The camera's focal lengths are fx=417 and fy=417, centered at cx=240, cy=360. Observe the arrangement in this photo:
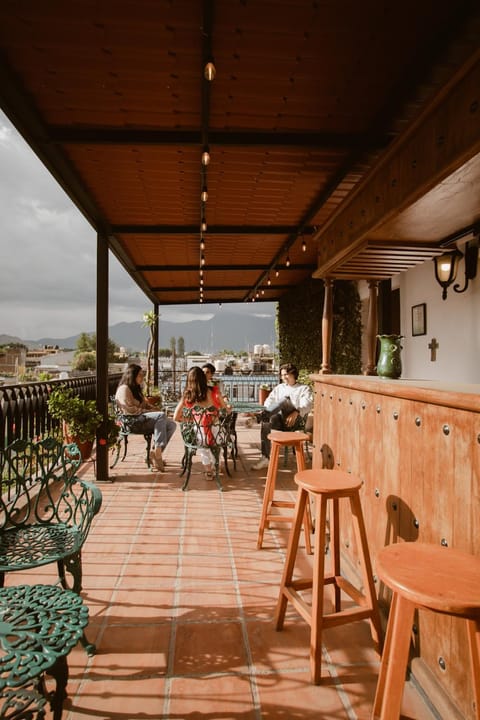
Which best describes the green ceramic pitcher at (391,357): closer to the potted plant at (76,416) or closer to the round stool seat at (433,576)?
the round stool seat at (433,576)

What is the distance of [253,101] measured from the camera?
267 centimetres

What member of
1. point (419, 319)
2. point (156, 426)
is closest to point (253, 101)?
point (156, 426)

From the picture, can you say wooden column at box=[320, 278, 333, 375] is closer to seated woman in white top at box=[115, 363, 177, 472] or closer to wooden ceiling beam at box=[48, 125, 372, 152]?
wooden ceiling beam at box=[48, 125, 372, 152]

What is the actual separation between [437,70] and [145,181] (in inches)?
96.7

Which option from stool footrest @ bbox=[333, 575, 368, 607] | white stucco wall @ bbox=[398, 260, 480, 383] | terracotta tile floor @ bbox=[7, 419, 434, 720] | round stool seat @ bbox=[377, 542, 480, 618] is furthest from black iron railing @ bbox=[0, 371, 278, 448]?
white stucco wall @ bbox=[398, 260, 480, 383]

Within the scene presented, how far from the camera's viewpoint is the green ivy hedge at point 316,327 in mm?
7996

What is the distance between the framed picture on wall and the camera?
5.53 metres

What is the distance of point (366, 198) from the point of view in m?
2.62

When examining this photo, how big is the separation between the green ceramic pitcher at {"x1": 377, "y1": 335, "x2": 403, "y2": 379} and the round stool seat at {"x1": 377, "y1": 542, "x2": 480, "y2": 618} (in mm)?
1216

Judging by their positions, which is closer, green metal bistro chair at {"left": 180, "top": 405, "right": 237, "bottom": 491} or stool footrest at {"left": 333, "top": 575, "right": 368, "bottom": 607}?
stool footrest at {"left": 333, "top": 575, "right": 368, "bottom": 607}

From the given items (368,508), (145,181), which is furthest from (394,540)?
(145,181)

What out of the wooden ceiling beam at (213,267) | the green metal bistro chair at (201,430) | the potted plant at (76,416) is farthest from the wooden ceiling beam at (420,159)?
the wooden ceiling beam at (213,267)

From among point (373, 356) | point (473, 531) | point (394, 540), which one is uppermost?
point (373, 356)

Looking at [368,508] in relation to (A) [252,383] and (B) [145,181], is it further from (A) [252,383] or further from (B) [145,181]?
(A) [252,383]
